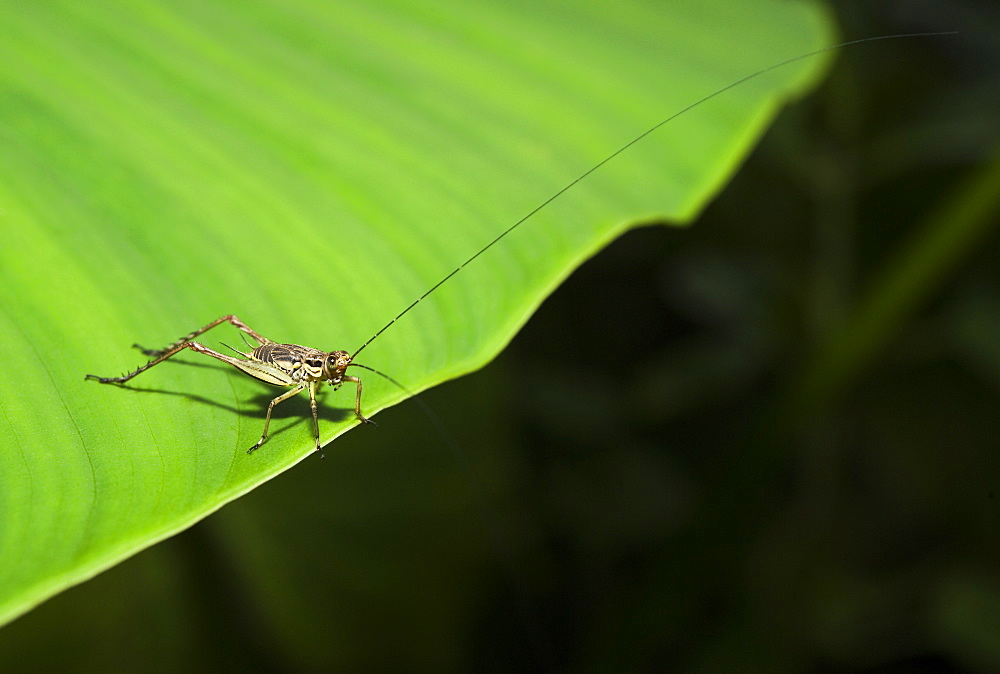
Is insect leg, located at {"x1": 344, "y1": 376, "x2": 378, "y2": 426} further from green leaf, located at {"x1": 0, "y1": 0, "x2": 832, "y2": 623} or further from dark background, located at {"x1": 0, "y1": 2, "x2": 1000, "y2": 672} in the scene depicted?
dark background, located at {"x1": 0, "y1": 2, "x2": 1000, "y2": 672}

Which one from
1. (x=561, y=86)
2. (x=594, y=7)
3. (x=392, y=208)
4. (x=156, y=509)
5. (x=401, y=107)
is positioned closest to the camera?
(x=156, y=509)

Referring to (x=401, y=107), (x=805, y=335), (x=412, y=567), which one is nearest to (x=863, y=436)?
(x=805, y=335)

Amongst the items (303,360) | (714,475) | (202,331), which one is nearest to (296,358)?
(303,360)

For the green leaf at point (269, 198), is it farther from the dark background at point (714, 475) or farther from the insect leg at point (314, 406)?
the dark background at point (714, 475)

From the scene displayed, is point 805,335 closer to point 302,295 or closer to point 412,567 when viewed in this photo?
point 412,567

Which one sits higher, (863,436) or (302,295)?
(302,295)

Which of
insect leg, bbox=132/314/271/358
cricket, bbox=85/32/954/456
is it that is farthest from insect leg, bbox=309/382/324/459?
insect leg, bbox=132/314/271/358
